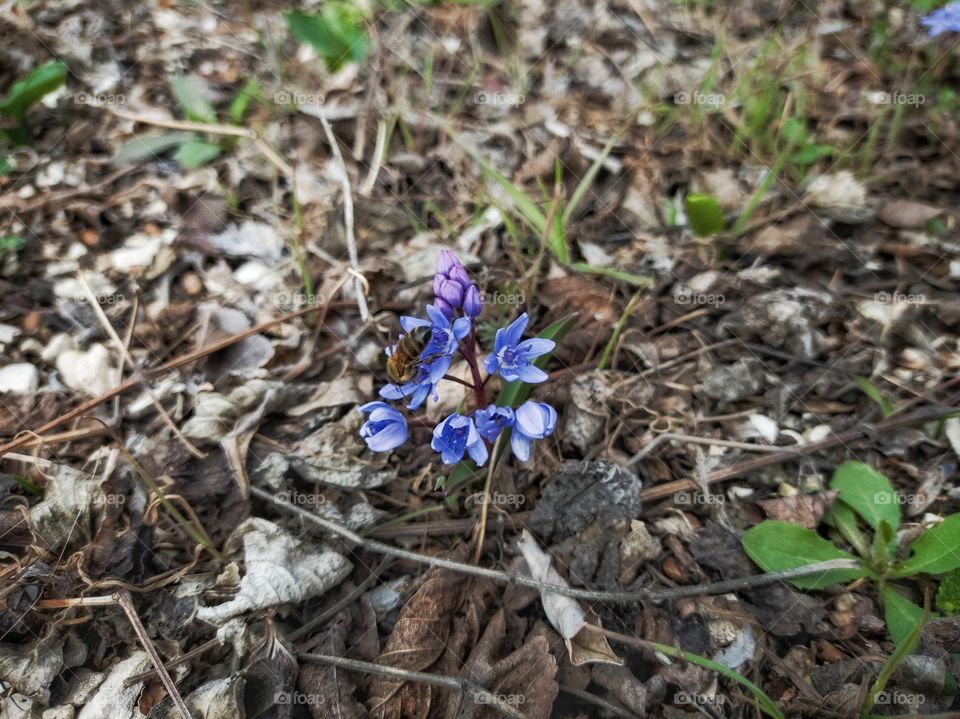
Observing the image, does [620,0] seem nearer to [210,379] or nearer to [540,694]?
[210,379]

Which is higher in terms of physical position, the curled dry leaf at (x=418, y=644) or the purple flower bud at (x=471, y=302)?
the purple flower bud at (x=471, y=302)

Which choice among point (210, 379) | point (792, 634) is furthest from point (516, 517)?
point (210, 379)

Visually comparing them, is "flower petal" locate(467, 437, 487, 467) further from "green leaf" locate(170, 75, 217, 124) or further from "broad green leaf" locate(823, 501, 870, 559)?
"green leaf" locate(170, 75, 217, 124)

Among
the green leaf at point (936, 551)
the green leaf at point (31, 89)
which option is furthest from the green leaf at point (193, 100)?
the green leaf at point (936, 551)

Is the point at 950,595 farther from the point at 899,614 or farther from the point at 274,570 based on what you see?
the point at 274,570

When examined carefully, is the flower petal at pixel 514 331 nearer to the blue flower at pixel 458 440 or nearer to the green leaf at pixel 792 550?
the blue flower at pixel 458 440

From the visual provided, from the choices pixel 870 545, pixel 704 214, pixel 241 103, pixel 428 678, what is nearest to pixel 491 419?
pixel 428 678

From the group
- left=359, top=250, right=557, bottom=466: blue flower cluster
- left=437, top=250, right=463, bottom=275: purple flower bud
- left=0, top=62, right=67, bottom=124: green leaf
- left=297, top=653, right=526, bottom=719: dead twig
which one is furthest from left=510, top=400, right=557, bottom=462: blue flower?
left=0, top=62, right=67, bottom=124: green leaf
